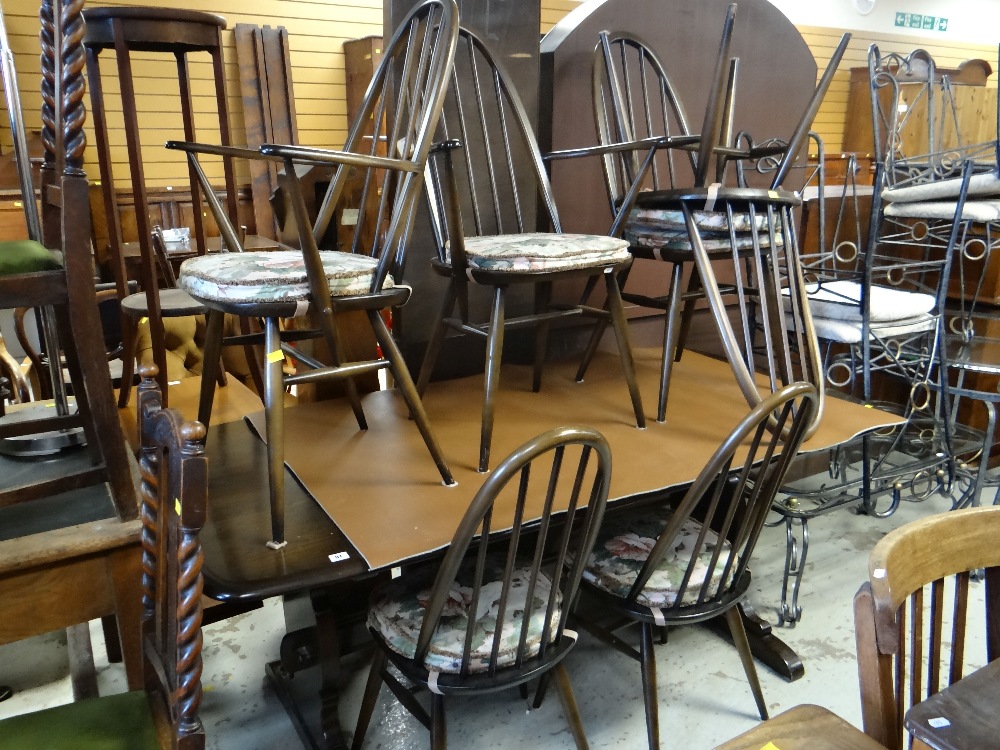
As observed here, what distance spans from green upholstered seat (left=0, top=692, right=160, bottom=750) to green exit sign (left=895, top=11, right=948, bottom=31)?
865 cm

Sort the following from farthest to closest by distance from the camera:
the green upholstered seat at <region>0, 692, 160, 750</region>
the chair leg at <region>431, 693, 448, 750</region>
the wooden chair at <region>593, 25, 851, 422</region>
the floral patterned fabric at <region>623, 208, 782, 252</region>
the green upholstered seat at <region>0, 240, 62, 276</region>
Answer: the floral patterned fabric at <region>623, 208, 782, 252</region> < the wooden chair at <region>593, 25, 851, 422</region> < the chair leg at <region>431, 693, 448, 750</region> < the green upholstered seat at <region>0, 240, 62, 276</region> < the green upholstered seat at <region>0, 692, 160, 750</region>

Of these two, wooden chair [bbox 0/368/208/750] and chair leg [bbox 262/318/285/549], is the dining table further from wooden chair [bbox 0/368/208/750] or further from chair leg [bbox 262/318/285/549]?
wooden chair [bbox 0/368/208/750]

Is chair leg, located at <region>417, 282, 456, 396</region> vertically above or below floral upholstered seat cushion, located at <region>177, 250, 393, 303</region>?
below

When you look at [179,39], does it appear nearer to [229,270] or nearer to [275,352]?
[229,270]

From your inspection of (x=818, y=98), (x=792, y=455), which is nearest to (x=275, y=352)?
(x=792, y=455)

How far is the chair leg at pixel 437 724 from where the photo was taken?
52.9 inches

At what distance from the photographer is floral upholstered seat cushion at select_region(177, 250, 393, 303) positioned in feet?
4.42

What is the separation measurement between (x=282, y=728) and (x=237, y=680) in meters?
0.24

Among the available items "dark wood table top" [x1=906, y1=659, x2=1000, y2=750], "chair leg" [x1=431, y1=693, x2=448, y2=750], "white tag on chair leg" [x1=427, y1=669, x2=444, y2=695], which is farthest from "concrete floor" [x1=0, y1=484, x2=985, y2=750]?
"dark wood table top" [x1=906, y1=659, x2=1000, y2=750]

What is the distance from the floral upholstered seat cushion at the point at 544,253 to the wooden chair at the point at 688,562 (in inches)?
21.5

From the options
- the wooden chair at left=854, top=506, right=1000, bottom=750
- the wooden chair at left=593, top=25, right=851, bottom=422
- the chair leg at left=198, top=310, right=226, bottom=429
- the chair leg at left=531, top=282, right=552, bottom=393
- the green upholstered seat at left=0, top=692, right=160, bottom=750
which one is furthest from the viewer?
the chair leg at left=531, top=282, right=552, bottom=393

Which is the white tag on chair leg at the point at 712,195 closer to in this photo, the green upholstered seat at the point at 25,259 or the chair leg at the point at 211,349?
the chair leg at the point at 211,349

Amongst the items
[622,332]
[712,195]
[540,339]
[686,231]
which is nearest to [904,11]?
[686,231]

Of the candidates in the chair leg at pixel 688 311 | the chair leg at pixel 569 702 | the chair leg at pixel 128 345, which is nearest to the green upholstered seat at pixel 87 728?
the chair leg at pixel 569 702
